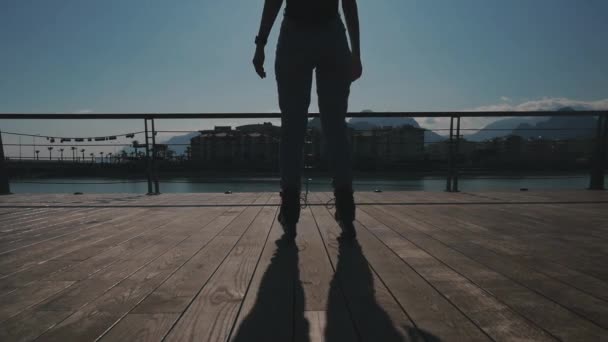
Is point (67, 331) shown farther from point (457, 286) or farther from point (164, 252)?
point (457, 286)

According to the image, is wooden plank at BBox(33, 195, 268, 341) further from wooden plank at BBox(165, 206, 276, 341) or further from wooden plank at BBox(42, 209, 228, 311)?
wooden plank at BBox(165, 206, 276, 341)

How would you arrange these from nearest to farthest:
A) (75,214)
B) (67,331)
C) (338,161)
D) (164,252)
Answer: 1. (67,331)
2. (164,252)
3. (338,161)
4. (75,214)

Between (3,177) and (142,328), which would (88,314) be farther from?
(3,177)

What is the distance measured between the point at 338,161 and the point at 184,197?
192 cm

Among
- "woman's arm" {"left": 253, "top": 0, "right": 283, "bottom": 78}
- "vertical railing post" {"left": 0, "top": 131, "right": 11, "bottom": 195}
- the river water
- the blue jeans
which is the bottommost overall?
the river water

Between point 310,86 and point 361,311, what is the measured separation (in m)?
0.99

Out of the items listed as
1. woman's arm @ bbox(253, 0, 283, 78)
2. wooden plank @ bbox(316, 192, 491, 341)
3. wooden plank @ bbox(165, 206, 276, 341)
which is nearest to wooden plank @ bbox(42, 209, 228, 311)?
wooden plank @ bbox(165, 206, 276, 341)

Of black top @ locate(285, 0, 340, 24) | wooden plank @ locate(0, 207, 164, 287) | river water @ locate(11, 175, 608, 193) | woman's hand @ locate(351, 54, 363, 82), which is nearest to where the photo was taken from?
wooden plank @ locate(0, 207, 164, 287)

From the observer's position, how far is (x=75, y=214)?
2.00 m

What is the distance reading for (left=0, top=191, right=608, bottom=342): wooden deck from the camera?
617 millimetres

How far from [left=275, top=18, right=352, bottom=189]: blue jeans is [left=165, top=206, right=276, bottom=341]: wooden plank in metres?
0.44

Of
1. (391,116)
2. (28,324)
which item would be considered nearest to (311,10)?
(28,324)

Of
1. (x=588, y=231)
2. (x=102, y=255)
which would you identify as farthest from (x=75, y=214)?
(x=588, y=231)

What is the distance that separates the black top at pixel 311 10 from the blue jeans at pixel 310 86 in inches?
1.0
